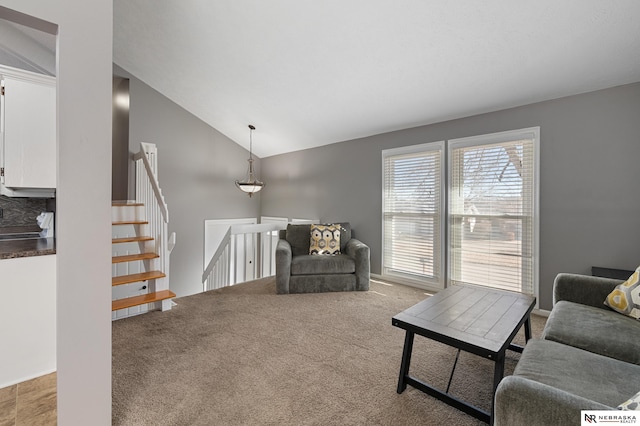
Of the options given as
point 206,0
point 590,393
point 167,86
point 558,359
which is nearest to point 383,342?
point 558,359

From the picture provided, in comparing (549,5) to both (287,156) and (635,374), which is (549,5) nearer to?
(635,374)

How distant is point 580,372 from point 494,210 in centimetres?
236

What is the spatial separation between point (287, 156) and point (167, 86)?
2.34 metres

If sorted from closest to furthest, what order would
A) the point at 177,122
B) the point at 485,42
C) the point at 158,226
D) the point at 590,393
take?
the point at 590,393 < the point at 485,42 < the point at 158,226 < the point at 177,122

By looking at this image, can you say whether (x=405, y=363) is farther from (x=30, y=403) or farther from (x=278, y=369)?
(x=30, y=403)

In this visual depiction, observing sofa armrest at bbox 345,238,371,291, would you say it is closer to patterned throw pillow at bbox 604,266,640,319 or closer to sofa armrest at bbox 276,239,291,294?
sofa armrest at bbox 276,239,291,294

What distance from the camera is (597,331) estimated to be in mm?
1574

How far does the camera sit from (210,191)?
550cm

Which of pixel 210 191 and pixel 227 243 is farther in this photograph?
pixel 210 191

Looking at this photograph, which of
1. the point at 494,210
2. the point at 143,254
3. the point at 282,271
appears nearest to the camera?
the point at 143,254

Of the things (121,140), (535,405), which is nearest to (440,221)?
(535,405)

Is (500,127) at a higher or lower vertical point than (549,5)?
lower

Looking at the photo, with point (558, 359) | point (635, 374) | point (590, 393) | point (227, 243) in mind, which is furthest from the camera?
point (227, 243)

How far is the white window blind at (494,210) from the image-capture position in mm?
3070
